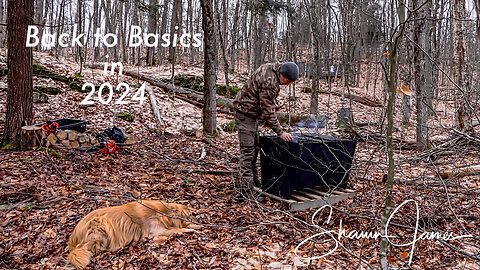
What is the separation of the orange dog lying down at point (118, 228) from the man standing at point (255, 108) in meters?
1.09

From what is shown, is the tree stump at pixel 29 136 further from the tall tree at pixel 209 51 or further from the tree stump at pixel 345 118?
the tree stump at pixel 345 118

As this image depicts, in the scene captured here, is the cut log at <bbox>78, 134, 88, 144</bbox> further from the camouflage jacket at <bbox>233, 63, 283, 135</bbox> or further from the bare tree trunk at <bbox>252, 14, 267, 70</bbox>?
the bare tree trunk at <bbox>252, 14, 267, 70</bbox>

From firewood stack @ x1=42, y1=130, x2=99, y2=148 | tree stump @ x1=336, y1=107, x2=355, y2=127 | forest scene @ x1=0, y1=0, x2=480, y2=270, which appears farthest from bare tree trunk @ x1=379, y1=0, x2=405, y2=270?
firewood stack @ x1=42, y1=130, x2=99, y2=148

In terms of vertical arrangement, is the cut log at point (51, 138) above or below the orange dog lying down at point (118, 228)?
above

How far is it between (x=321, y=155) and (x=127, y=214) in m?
2.59

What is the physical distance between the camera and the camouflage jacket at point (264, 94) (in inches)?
169

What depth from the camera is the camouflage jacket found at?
4285 millimetres

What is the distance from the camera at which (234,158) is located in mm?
6379

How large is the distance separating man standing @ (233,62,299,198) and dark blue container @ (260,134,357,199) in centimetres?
17

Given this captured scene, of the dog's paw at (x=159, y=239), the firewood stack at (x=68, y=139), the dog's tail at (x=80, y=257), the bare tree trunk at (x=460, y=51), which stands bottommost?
the dog's paw at (x=159, y=239)

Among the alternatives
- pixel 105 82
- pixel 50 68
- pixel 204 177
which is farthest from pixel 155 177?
pixel 50 68

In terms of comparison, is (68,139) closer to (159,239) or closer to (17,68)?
(17,68)

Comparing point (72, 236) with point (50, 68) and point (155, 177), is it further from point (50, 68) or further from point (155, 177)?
point (50, 68)

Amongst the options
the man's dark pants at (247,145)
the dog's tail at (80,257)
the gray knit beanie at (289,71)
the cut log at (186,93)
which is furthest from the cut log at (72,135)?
the cut log at (186,93)
